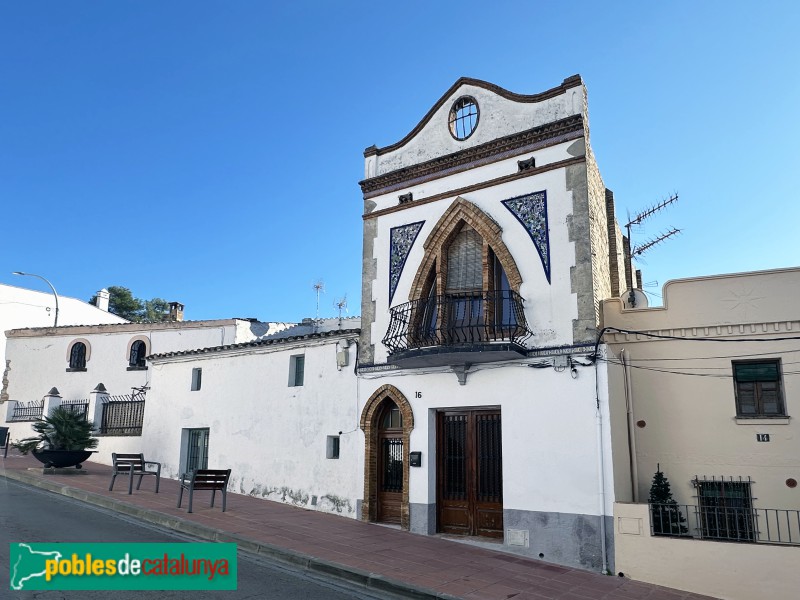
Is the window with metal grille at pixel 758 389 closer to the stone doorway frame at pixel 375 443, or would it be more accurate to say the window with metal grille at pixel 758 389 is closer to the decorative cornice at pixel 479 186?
the decorative cornice at pixel 479 186

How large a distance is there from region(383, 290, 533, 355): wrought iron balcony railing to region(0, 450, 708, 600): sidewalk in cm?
362

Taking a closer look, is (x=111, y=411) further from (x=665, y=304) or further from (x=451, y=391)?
(x=665, y=304)

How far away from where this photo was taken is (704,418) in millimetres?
10844

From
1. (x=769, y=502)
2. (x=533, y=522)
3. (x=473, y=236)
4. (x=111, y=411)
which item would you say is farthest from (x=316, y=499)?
(x=111, y=411)

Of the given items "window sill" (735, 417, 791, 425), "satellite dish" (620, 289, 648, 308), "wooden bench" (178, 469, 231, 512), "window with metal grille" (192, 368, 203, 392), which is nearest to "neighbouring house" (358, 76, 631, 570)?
"satellite dish" (620, 289, 648, 308)

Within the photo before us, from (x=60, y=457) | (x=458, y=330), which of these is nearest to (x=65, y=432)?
(x=60, y=457)

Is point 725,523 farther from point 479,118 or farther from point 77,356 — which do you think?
point 77,356

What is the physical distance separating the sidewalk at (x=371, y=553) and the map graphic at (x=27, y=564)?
273cm

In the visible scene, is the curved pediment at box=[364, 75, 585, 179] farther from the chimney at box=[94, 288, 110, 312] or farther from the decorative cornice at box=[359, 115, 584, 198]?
the chimney at box=[94, 288, 110, 312]

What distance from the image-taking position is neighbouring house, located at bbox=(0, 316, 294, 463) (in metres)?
26.0

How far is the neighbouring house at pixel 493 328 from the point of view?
1080 cm

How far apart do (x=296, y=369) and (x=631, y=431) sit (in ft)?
26.0

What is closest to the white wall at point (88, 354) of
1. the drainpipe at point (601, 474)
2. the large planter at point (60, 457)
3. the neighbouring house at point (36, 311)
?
the neighbouring house at point (36, 311)

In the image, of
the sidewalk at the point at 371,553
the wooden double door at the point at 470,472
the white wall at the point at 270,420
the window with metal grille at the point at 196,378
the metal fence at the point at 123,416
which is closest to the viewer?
the sidewalk at the point at 371,553
